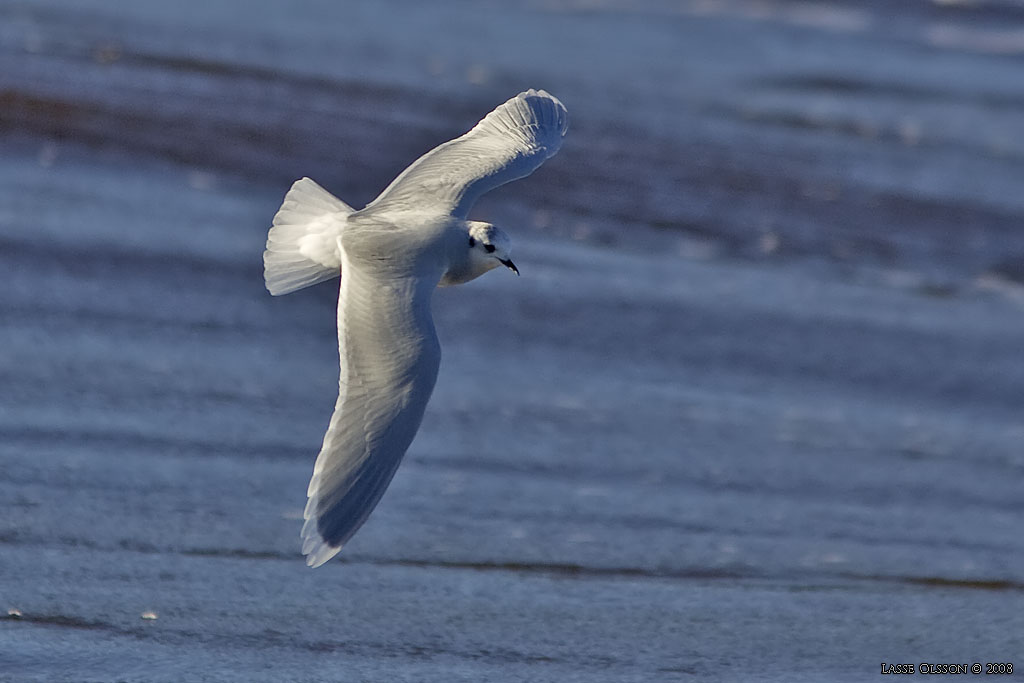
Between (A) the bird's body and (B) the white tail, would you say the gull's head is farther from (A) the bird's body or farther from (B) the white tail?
(B) the white tail

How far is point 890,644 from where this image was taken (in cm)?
524

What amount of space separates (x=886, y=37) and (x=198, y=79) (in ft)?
19.2

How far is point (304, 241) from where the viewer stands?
578 centimetres

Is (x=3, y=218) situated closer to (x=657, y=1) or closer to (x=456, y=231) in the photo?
(x=456, y=231)

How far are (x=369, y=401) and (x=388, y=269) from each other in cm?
60

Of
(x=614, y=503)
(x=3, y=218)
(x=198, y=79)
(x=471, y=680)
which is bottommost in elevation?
(x=471, y=680)

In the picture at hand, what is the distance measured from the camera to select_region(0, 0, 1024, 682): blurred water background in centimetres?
512

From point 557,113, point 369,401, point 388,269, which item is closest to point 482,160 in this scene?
point 557,113

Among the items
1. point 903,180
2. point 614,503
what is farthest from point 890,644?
point 903,180

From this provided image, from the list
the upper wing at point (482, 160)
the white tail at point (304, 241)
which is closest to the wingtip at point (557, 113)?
the upper wing at point (482, 160)

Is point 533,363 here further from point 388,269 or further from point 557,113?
point 388,269

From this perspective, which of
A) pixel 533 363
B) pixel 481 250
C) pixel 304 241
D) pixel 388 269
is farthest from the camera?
pixel 533 363

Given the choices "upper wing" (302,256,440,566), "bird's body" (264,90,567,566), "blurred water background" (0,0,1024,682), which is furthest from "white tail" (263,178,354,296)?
"blurred water background" (0,0,1024,682)

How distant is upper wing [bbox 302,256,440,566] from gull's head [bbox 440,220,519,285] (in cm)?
44
